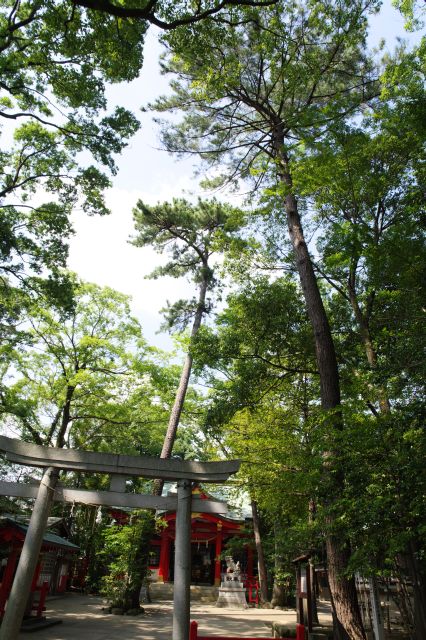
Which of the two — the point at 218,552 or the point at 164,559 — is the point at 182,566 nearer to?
the point at 218,552

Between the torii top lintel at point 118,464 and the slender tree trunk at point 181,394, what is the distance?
5.25m

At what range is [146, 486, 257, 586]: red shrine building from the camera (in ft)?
72.8

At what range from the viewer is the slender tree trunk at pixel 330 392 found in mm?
6453

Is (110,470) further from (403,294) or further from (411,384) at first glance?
(403,294)

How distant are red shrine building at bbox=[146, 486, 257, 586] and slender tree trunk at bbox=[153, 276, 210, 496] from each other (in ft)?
25.2

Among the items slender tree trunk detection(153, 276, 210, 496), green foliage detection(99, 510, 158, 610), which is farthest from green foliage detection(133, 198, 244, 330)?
green foliage detection(99, 510, 158, 610)

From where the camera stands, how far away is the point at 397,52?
11016mm

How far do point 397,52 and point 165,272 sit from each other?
38.1 feet

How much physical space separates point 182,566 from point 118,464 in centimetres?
184

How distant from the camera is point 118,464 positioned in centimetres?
695

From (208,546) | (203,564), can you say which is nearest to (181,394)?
(208,546)

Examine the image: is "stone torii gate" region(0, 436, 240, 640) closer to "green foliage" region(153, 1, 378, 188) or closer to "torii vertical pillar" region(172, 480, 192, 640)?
"torii vertical pillar" region(172, 480, 192, 640)

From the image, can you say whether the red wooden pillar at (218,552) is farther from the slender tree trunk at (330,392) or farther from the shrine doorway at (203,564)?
the slender tree trunk at (330,392)

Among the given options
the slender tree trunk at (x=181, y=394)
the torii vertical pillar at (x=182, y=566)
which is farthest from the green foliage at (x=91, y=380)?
the torii vertical pillar at (x=182, y=566)
